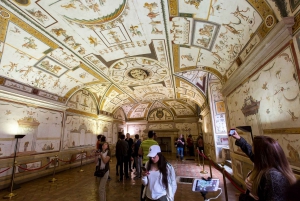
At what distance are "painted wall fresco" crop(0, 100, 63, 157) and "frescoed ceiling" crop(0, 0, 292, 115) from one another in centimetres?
89

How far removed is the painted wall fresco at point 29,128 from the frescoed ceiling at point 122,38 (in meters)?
0.89

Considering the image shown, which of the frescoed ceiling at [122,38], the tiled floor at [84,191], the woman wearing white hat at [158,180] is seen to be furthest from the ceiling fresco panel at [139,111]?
Result: the woman wearing white hat at [158,180]

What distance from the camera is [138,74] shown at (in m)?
8.80

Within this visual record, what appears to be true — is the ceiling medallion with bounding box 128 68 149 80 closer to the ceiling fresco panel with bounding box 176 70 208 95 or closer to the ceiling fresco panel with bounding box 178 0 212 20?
the ceiling fresco panel with bounding box 176 70 208 95

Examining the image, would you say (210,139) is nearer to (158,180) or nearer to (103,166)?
(103,166)

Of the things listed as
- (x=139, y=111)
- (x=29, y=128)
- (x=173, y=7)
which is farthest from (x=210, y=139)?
(x=29, y=128)

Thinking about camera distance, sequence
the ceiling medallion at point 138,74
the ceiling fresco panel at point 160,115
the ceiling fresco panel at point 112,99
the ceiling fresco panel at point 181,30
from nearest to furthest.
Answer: the ceiling fresco panel at point 181,30 < the ceiling medallion at point 138,74 < the ceiling fresco panel at point 112,99 < the ceiling fresco panel at point 160,115

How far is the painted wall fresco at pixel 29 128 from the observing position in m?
6.20

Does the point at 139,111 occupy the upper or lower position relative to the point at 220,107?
upper

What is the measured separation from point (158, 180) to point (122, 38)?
473 cm

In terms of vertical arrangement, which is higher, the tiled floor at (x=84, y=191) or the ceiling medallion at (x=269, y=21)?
the ceiling medallion at (x=269, y=21)

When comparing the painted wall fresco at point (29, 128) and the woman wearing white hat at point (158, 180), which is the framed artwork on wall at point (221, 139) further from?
the painted wall fresco at point (29, 128)

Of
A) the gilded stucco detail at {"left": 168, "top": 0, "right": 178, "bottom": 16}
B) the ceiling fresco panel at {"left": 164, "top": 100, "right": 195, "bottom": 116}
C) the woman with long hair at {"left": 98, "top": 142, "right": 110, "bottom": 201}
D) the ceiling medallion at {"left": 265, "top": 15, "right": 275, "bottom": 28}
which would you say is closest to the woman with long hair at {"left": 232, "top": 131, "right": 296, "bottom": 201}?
the ceiling medallion at {"left": 265, "top": 15, "right": 275, "bottom": 28}

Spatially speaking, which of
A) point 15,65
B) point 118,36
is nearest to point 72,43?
point 118,36
